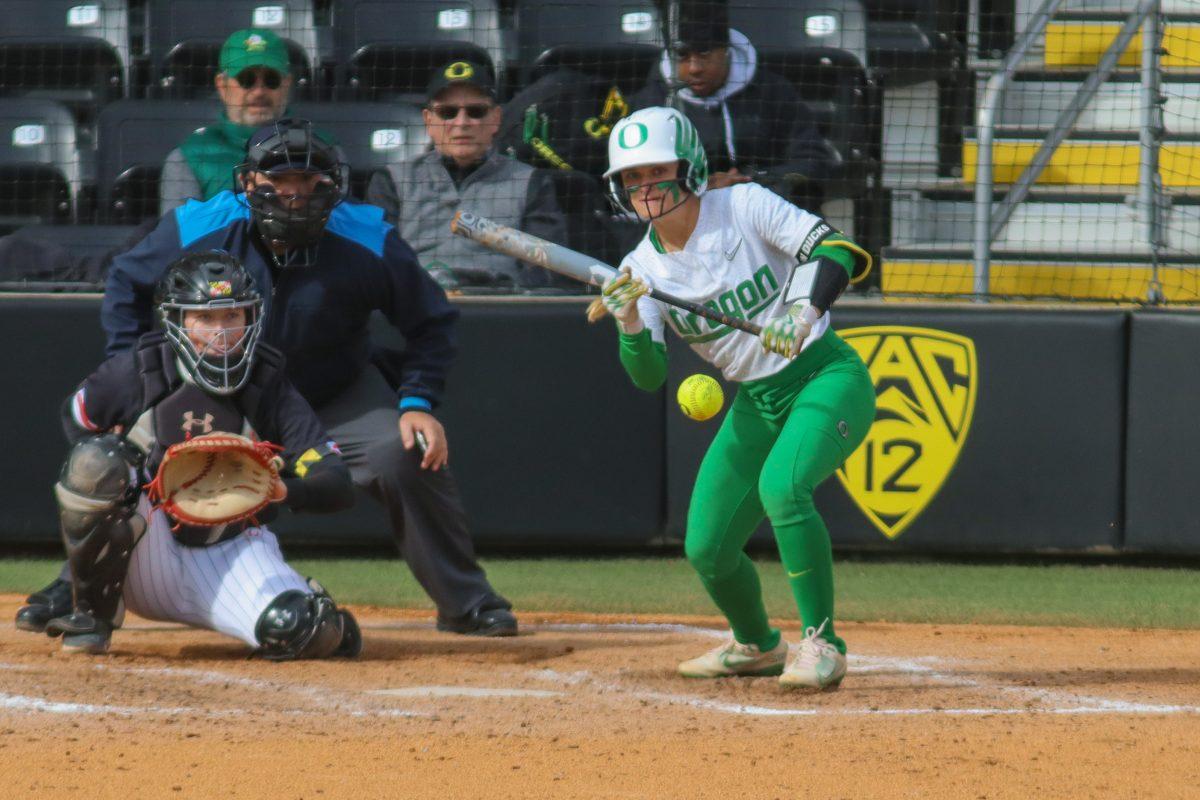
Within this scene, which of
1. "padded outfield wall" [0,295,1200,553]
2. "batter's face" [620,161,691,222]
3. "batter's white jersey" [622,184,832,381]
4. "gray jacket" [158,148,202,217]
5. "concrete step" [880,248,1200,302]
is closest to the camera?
"batter's face" [620,161,691,222]

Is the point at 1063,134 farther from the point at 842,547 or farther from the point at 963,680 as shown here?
the point at 963,680

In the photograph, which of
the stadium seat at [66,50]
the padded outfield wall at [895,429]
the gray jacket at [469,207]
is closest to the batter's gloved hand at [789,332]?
the padded outfield wall at [895,429]

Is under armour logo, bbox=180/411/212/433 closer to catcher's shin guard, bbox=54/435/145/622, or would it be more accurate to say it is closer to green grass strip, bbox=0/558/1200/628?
catcher's shin guard, bbox=54/435/145/622

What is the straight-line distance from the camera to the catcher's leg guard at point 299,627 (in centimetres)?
452

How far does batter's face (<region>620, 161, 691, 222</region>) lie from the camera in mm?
4289

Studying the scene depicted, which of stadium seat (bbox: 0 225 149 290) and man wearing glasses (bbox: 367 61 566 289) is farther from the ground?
man wearing glasses (bbox: 367 61 566 289)

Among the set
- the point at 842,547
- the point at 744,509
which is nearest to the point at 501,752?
the point at 744,509

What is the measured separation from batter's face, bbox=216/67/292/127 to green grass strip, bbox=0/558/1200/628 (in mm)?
1858

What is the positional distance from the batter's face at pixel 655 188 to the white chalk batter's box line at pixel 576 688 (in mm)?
1261

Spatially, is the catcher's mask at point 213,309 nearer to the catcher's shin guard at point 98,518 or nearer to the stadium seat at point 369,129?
the catcher's shin guard at point 98,518

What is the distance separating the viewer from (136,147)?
746 centimetres

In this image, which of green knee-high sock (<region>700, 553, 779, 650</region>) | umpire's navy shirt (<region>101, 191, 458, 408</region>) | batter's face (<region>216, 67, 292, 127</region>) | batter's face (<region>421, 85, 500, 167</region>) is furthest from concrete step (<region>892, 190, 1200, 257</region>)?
green knee-high sock (<region>700, 553, 779, 650</region>)

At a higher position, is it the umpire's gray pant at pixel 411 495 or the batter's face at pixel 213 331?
the batter's face at pixel 213 331

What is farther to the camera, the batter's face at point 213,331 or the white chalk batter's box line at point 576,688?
the batter's face at point 213,331
